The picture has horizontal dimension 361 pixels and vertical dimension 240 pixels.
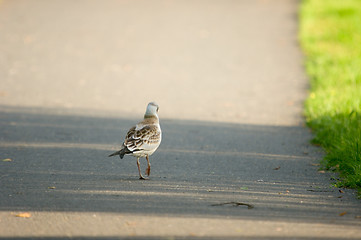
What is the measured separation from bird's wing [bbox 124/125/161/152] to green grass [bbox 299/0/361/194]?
2294 millimetres

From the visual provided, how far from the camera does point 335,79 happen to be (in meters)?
13.2

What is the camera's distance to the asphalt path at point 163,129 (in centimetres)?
584

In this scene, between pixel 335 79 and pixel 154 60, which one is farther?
pixel 154 60

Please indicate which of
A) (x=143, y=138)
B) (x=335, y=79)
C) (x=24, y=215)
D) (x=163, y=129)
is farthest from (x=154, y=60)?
(x=24, y=215)

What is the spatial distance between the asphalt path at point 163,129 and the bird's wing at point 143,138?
43 centimetres

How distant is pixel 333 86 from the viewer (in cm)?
1274

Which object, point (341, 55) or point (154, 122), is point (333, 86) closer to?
point (341, 55)

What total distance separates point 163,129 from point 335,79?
4.62m

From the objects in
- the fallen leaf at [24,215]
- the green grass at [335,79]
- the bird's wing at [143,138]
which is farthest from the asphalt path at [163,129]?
the bird's wing at [143,138]

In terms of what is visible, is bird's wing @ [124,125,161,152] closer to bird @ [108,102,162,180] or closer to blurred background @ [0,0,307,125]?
bird @ [108,102,162,180]

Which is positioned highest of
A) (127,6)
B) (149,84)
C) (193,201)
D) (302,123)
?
(127,6)

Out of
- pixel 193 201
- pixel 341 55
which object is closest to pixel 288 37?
pixel 341 55

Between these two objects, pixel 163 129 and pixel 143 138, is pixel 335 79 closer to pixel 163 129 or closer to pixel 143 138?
pixel 163 129

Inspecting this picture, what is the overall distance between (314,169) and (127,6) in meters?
17.7
